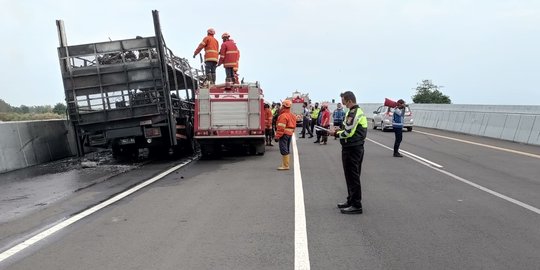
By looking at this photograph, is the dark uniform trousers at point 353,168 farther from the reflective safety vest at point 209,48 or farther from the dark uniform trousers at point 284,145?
the reflective safety vest at point 209,48

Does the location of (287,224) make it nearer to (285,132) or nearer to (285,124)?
(285,132)

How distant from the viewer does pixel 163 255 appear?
17.0 ft

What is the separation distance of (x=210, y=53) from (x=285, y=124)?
4826mm

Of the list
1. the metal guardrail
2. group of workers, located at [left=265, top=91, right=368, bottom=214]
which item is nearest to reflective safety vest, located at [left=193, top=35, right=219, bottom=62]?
group of workers, located at [left=265, top=91, right=368, bottom=214]

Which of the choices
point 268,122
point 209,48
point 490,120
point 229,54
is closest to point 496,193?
point 229,54

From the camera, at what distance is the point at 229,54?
1628 centimetres

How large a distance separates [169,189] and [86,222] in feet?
8.72

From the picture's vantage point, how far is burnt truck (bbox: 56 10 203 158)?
13.1m

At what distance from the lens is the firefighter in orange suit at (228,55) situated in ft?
53.4

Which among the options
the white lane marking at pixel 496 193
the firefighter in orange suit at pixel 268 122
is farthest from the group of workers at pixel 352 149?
the firefighter in orange suit at pixel 268 122

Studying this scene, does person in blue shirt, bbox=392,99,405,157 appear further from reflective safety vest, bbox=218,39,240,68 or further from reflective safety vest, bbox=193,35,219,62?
reflective safety vest, bbox=193,35,219,62

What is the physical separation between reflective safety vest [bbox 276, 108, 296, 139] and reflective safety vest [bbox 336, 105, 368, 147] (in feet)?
17.2

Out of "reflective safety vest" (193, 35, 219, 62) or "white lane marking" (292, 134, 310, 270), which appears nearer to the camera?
"white lane marking" (292, 134, 310, 270)

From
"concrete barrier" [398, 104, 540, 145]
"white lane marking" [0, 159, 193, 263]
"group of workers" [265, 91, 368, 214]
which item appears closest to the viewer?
"white lane marking" [0, 159, 193, 263]
